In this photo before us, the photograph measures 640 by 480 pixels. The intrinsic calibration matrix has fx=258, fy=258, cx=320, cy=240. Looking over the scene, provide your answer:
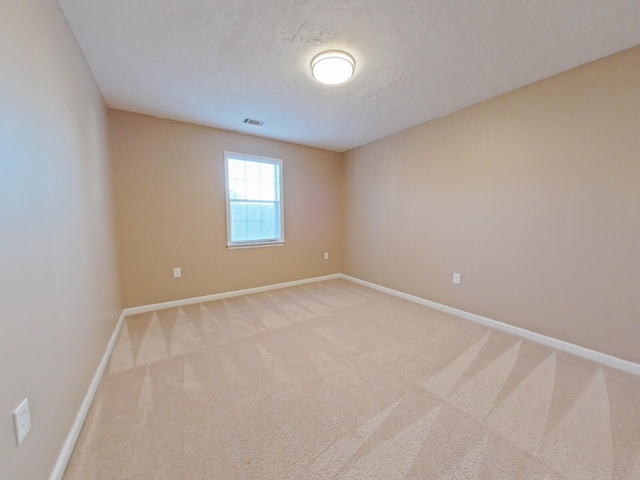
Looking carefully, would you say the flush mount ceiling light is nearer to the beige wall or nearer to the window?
the beige wall

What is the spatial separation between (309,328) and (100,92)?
3.05m

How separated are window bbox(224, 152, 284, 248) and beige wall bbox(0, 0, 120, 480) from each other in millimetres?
1791

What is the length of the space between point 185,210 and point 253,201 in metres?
0.92

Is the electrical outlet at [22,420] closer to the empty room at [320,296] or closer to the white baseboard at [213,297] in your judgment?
the empty room at [320,296]

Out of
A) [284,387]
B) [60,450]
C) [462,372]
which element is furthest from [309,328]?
[60,450]

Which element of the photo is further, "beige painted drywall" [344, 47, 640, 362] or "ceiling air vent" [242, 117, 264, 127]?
"ceiling air vent" [242, 117, 264, 127]

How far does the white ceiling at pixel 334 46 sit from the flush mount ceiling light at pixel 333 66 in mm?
55

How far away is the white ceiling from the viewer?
1531 mm

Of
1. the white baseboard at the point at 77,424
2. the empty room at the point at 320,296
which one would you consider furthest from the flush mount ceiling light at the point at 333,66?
the white baseboard at the point at 77,424

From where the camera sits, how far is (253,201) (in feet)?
12.6

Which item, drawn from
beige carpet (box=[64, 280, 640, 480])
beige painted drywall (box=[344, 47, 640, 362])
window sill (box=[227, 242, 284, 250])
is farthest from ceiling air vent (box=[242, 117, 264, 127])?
beige carpet (box=[64, 280, 640, 480])

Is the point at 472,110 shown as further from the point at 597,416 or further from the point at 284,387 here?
the point at 284,387

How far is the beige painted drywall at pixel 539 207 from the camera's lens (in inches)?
75.8

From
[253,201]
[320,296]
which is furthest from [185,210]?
[320,296]
